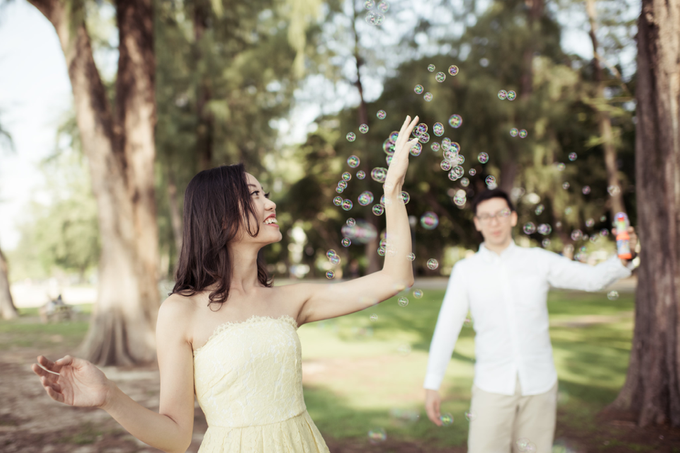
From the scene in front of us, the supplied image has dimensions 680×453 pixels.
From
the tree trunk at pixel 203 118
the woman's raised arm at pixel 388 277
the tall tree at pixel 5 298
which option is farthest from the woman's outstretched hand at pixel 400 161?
the tall tree at pixel 5 298

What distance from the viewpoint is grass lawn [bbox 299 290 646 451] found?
237 inches

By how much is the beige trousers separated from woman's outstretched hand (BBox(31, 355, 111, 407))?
7.86 feet

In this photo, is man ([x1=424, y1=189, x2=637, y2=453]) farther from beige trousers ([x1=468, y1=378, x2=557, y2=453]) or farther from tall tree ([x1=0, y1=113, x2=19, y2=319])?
tall tree ([x1=0, y1=113, x2=19, y2=319])

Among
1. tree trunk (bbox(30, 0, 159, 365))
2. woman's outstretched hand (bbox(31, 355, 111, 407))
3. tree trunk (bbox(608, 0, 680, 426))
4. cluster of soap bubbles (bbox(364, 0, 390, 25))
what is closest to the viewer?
woman's outstretched hand (bbox(31, 355, 111, 407))

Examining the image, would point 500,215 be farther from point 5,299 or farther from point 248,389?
point 5,299

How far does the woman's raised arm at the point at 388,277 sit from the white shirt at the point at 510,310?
1081 millimetres

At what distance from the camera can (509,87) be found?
1881cm

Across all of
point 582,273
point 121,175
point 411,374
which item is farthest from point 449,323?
point 121,175

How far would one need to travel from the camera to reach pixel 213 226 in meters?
2.26

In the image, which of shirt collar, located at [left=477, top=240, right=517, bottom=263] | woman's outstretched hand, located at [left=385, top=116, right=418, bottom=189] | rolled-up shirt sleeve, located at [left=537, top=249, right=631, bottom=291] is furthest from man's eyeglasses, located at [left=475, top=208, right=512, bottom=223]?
woman's outstretched hand, located at [left=385, top=116, right=418, bottom=189]

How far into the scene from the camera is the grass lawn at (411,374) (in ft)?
19.8

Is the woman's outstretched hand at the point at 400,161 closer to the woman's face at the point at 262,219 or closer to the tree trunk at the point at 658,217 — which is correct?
the woman's face at the point at 262,219

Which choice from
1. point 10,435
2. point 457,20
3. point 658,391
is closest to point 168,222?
point 457,20

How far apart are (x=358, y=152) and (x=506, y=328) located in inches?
812
